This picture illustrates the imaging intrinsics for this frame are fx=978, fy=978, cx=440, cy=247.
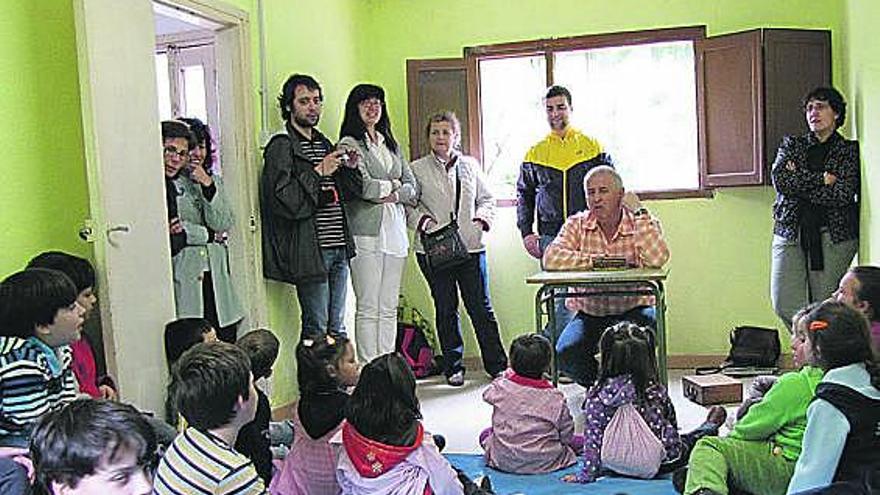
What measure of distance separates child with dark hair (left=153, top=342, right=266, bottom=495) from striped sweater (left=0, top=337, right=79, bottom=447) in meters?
0.58

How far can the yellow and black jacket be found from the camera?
17.7 ft

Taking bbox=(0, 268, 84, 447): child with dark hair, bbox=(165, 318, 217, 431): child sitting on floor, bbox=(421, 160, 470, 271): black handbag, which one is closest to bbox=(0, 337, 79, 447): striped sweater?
bbox=(0, 268, 84, 447): child with dark hair

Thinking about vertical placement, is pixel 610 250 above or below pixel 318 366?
above

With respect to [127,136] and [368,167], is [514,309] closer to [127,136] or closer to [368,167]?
[368,167]

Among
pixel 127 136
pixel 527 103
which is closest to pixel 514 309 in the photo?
pixel 527 103

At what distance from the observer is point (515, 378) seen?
12.3ft

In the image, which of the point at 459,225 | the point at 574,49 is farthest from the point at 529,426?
the point at 574,49

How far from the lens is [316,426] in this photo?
310 centimetres

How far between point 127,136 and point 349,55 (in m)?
2.58

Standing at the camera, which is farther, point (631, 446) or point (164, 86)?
point (164, 86)

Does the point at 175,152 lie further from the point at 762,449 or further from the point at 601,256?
the point at 762,449

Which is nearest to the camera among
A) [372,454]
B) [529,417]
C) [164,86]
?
[372,454]

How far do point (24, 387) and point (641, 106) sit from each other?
4.21 meters

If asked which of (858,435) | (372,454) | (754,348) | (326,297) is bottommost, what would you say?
(754,348)
